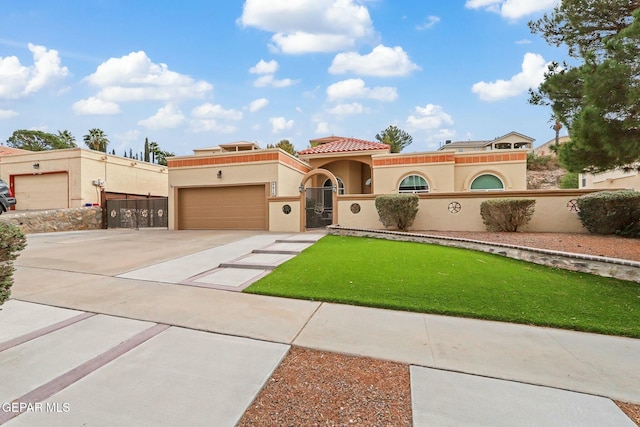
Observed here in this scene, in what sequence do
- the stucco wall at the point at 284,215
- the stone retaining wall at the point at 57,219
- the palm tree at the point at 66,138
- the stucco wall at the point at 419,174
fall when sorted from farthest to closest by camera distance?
the palm tree at the point at 66,138
the stucco wall at the point at 419,174
the stone retaining wall at the point at 57,219
the stucco wall at the point at 284,215

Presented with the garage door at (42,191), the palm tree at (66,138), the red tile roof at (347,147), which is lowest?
the garage door at (42,191)

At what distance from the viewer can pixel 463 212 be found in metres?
11.7

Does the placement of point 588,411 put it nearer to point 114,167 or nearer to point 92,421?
point 92,421

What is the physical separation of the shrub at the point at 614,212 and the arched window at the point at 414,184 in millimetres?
8263

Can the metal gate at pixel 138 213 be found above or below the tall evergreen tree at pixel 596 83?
below

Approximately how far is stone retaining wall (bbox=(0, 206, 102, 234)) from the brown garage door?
6.14m

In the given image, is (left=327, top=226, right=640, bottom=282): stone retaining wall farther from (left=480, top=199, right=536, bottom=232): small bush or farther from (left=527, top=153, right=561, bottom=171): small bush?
(left=527, top=153, right=561, bottom=171): small bush

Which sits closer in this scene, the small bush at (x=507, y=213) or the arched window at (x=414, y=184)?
the small bush at (x=507, y=213)

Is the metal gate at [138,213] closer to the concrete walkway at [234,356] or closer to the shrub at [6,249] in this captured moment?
the concrete walkway at [234,356]

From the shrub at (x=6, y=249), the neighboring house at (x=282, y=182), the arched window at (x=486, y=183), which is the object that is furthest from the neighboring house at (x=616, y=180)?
the shrub at (x=6, y=249)

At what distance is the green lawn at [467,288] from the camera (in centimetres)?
446

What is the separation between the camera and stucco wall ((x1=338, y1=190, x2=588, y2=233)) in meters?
10.4

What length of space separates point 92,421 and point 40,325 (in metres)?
2.48

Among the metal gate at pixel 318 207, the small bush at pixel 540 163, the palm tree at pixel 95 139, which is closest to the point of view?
the metal gate at pixel 318 207
